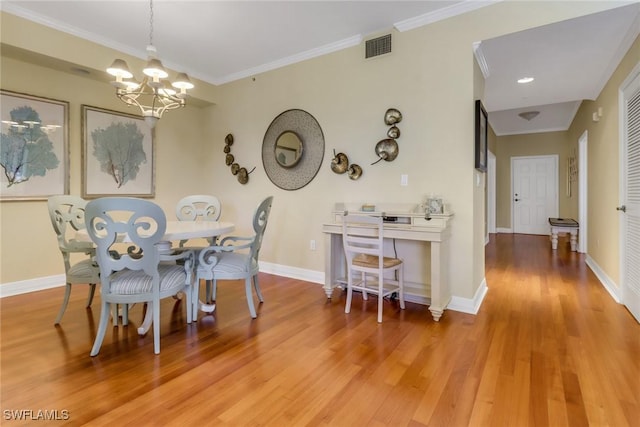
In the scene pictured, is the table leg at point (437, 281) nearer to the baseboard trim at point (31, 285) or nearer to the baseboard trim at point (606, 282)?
the baseboard trim at point (606, 282)

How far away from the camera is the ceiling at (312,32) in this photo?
108 inches

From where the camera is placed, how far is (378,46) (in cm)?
327

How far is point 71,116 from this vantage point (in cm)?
362

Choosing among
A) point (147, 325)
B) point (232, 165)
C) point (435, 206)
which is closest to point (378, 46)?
point (435, 206)

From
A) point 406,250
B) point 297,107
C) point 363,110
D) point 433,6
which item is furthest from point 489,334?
point 297,107

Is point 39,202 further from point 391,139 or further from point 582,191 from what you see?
point 582,191

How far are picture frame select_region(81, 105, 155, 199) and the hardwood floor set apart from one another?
144 cm

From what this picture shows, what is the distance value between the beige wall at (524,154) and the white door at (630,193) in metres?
4.56

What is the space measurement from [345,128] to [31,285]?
3707mm

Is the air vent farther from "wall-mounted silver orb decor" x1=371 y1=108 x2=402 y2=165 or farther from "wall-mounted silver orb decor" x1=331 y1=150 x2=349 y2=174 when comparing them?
"wall-mounted silver orb decor" x1=331 y1=150 x2=349 y2=174

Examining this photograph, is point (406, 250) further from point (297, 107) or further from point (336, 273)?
point (297, 107)

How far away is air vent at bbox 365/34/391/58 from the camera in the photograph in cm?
322

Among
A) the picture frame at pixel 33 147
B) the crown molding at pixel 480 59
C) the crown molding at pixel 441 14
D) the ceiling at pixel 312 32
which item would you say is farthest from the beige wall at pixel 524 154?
the picture frame at pixel 33 147
